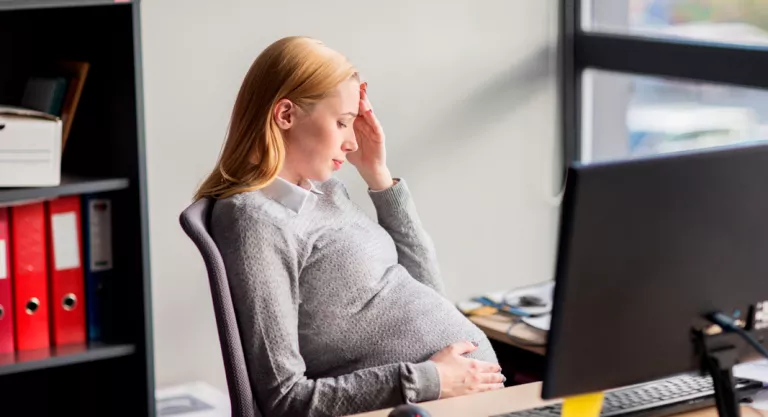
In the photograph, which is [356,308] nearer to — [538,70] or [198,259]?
[198,259]

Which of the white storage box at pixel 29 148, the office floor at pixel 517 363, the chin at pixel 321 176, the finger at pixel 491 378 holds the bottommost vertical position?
the office floor at pixel 517 363

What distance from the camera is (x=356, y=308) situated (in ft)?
6.88

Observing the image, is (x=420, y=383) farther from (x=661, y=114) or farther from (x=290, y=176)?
(x=661, y=114)

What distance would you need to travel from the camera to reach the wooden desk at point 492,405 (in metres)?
1.72

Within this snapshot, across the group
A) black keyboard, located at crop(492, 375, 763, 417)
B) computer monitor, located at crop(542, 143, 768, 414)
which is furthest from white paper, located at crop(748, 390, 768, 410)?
computer monitor, located at crop(542, 143, 768, 414)

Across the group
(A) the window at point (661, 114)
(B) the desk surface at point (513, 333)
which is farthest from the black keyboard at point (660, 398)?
(A) the window at point (661, 114)

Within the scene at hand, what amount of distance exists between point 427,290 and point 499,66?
148 cm

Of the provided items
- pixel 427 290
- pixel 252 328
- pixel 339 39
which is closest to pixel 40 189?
pixel 252 328

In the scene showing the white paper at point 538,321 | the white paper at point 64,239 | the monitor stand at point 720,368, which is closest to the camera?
the monitor stand at point 720,368

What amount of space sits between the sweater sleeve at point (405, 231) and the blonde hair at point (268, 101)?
1.10 ft

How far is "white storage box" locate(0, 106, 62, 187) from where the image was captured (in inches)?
90.0

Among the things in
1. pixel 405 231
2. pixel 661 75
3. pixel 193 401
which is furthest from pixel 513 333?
pixel 661 75

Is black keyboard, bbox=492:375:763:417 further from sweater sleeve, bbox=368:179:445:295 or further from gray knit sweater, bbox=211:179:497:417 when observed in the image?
sweater sleeve, bbox=368:179:445:295

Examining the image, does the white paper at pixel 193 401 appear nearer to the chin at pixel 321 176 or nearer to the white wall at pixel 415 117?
the white wall at pixel 415 117
